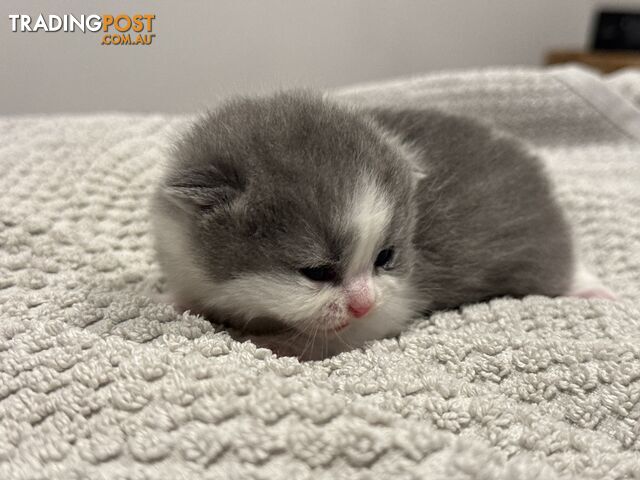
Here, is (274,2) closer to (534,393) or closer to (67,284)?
(67,284)

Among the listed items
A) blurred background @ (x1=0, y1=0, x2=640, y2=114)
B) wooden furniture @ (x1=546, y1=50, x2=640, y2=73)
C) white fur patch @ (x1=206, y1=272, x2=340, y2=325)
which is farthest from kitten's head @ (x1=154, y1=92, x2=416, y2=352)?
wooden furniture @ (x1=546, y1=50, x2=640, y2=73)

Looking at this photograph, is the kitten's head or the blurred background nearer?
the kitten's head

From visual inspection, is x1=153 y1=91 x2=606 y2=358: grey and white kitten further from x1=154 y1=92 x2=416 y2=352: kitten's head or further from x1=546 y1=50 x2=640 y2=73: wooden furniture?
x1=546 y1=50 x2=640 y2=73: wooden furniture

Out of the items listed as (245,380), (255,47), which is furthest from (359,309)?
(255,47)

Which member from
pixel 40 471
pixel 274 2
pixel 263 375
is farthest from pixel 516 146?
pixel 274 2

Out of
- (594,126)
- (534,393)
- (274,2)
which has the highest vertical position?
(274,2)

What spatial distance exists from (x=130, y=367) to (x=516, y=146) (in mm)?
979

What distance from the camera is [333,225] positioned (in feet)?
2.91

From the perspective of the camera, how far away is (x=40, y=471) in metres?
0.63

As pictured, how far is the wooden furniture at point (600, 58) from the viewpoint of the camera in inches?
106

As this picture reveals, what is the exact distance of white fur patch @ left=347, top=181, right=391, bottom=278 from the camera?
0.91 m

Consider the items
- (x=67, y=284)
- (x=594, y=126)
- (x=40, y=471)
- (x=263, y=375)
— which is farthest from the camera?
(x=594, y=126)

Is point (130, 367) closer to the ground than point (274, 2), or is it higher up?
closer to the ground

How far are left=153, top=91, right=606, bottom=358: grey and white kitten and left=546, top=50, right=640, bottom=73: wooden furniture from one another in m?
1.83
